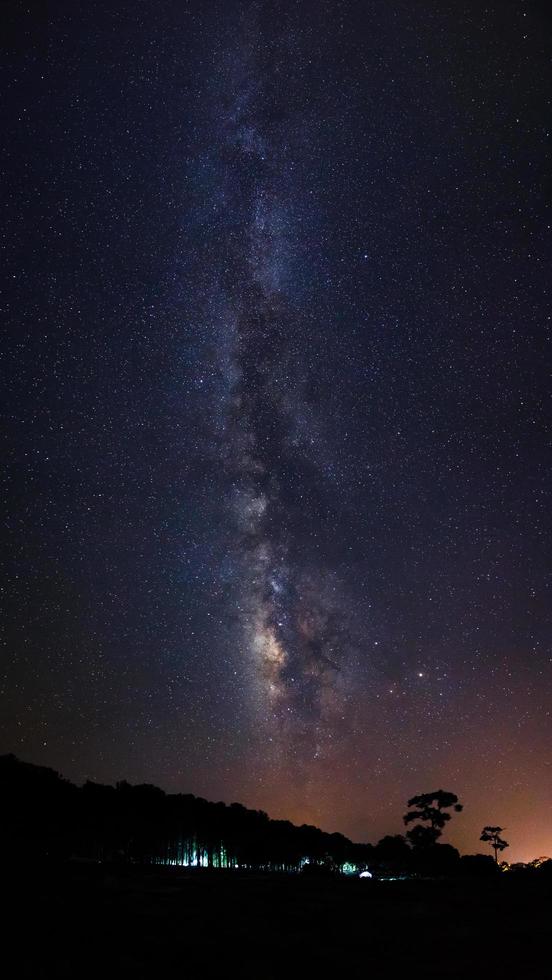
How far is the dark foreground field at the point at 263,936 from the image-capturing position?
12141mm

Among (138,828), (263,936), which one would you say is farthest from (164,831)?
(263,936)

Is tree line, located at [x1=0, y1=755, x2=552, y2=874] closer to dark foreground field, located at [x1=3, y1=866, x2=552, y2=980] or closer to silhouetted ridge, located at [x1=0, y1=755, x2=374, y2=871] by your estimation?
silhouetted ridge, located at [x1=0, y1=755, x2=374, y2=871]

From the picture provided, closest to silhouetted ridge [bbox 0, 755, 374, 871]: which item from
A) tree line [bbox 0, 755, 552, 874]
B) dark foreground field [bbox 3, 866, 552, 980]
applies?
tree line [bbox 0, 755, 552, 874]

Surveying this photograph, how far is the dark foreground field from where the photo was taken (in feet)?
39.8

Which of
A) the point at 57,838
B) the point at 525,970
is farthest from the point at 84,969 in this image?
the point at 57,838

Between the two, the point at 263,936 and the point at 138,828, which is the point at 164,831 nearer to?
the point at 138,828

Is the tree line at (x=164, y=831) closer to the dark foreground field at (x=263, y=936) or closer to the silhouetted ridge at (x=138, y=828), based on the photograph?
the silhouetted ridge at (x=138, y=828)

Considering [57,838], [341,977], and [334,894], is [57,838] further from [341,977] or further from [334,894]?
[341,977]

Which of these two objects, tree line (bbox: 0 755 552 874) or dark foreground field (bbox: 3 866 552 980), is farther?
tree line (bbox: 0 755 552 874)

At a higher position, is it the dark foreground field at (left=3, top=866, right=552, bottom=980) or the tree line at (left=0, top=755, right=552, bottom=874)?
A: the tree line at (left=0, top=755, right=552, bottom=874)

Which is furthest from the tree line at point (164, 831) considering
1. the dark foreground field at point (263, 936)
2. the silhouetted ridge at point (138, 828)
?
the dark foreground field at point (263, 936)

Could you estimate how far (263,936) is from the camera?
1495 cm

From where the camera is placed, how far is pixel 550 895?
25.2m

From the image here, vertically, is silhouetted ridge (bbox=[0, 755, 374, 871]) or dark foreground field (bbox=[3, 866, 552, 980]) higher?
silhouetted ridge (bbox=[0, 755, 374, 871])
